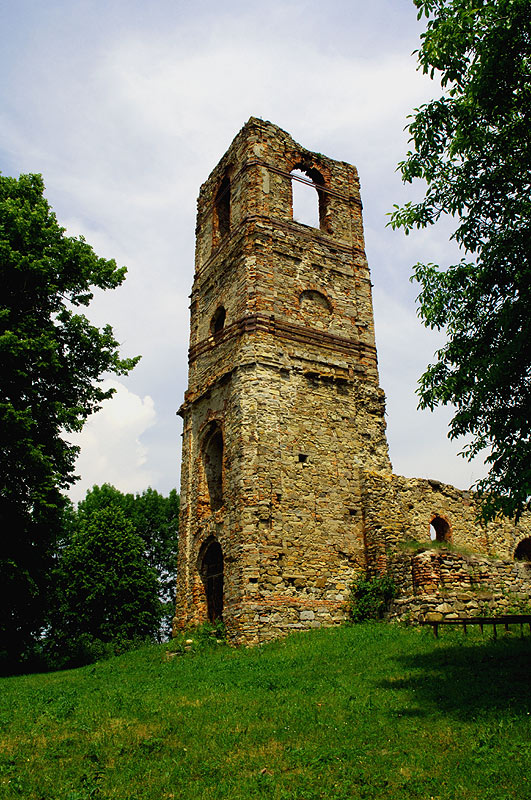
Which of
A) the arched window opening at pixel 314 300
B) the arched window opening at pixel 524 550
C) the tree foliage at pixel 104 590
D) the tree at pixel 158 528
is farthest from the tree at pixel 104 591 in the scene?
the arched window opening at pixel 524 550

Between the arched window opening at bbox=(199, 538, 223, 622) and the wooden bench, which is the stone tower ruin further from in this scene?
the wooden bench

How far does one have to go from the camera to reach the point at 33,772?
5.22 meters

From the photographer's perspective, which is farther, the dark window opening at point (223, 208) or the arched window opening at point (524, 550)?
the dark window opening at point (223, 208)

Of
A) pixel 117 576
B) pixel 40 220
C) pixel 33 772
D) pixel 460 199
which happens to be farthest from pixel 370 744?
pixel 117 576

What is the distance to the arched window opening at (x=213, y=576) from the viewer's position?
15.2 m

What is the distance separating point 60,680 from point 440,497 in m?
10.2

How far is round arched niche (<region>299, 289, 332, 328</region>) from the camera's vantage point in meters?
16.1

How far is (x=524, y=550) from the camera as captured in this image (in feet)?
59.1

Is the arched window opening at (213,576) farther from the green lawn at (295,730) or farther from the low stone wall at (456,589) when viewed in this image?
the green lawn at (295,730)

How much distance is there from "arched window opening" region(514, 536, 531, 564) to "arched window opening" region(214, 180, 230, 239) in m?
13.3

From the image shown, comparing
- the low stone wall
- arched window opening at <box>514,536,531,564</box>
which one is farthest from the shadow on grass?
arched window opening at <box>514,536,531,564</box>

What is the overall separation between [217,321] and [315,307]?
121 inches

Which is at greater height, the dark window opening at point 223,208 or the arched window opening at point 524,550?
the dark window opening at point 223,208

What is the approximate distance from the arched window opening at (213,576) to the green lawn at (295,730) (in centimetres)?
507
